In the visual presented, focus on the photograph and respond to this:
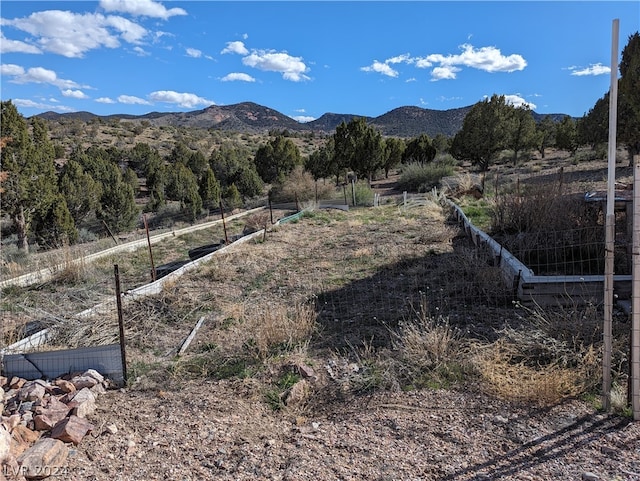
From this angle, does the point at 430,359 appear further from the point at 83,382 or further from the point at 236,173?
the point at 236,173

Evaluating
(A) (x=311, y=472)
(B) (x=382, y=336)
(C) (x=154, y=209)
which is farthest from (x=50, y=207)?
(A) (x=311, y=472)

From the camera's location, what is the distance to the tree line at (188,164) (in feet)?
49.3

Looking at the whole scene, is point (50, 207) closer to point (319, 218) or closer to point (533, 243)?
point (319, 218)

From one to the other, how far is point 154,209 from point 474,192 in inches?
647

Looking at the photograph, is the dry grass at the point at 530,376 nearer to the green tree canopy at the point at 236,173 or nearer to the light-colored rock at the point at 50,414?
the light-colored rock at the point at 50,414

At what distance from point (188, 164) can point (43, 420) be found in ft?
105

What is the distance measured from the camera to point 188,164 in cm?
3366

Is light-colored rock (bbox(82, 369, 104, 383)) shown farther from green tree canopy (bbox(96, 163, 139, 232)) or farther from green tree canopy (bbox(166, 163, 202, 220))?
green tree canopy (bbox(166, 163, 202, 220))

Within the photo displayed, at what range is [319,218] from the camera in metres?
17.6

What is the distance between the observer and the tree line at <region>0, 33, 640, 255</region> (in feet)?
49.3

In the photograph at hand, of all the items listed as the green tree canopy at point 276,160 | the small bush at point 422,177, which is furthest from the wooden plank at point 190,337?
the green tree canopy at point 276,160

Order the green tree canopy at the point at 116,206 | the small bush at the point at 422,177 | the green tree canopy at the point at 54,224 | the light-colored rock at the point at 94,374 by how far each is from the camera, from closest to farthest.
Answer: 1. the light-colored rock at the point at 94,374
2. the green tree canopy at the point at 54,224
3. the green tree canopy at the point at 116,206
4. the small bush at the point at 422,177

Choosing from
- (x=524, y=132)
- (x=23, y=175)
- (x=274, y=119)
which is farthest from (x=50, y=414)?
(x=274, y=119)

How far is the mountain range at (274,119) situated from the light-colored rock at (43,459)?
246ft
